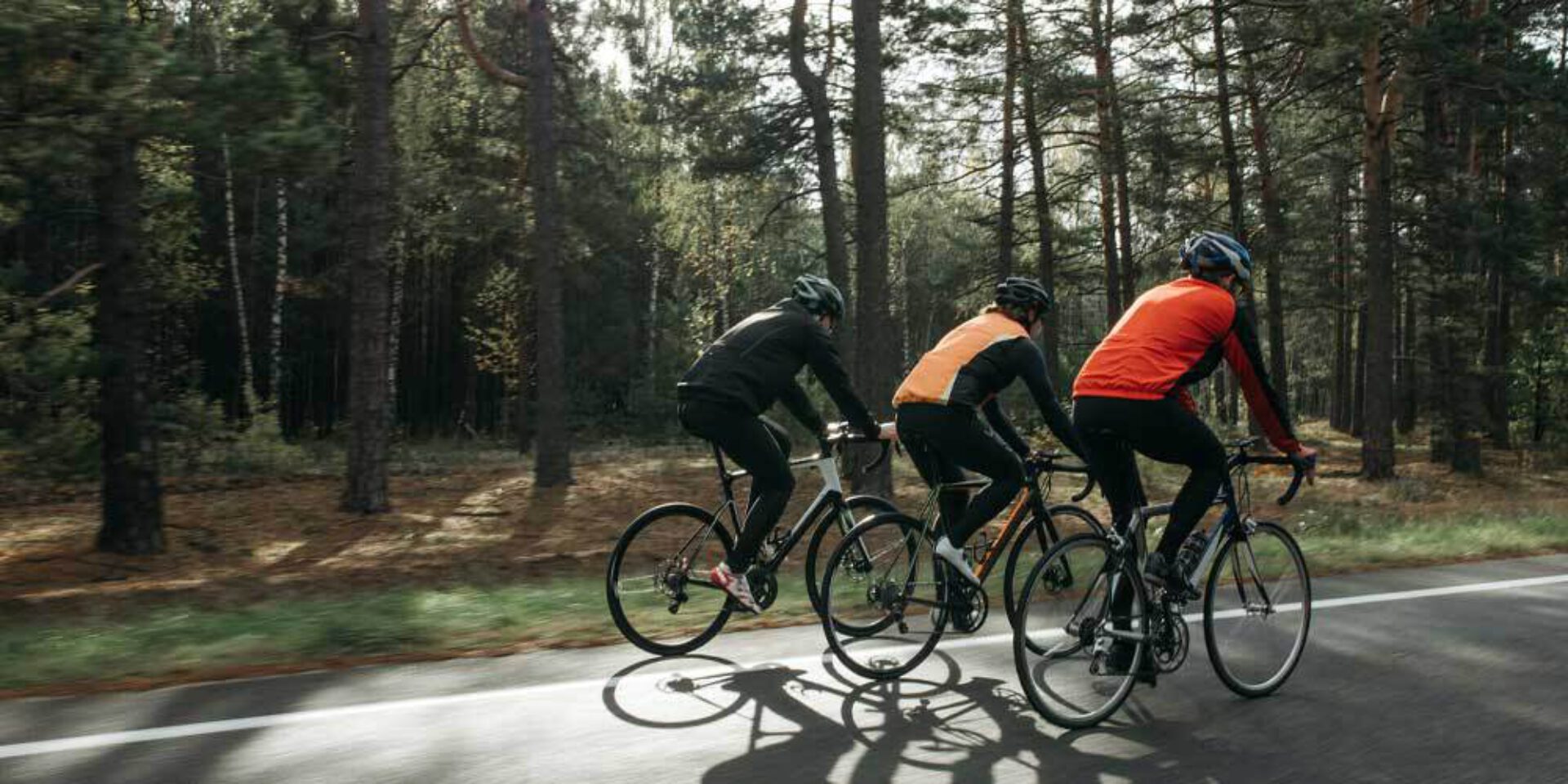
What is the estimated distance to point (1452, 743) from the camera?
15.3 feet

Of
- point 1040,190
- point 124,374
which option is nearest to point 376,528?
point 124,374

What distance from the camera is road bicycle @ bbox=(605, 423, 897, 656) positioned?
6.30 m

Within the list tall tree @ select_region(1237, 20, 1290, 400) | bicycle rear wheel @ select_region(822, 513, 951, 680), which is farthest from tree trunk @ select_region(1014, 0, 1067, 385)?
bicycle rear wheel @ select_region(822, 513, 951, 680)

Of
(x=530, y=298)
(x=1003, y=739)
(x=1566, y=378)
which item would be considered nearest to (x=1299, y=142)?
(x=1566, y=378)

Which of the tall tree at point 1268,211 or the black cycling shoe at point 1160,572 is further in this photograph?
the tall tree at point 1268,211

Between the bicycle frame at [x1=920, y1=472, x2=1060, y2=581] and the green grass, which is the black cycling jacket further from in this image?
the green grass

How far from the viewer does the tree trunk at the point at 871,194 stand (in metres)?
14.4

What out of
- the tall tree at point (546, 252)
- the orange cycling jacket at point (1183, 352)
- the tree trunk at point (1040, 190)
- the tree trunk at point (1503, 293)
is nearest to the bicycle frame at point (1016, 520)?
the orange cycling jacket at point (1183, 352)

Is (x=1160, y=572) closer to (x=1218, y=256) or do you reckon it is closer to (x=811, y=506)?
(x=1218, y=256)

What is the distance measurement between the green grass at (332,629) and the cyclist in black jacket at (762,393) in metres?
1.11

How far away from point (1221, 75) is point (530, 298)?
1775 centimetres

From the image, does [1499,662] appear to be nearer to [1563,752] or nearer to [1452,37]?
[1563,752]

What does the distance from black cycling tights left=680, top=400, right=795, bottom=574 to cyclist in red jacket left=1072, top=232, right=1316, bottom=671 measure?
170 cm

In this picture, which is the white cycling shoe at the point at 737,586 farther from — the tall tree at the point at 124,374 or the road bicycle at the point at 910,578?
the tall tree at the point at 124,374
